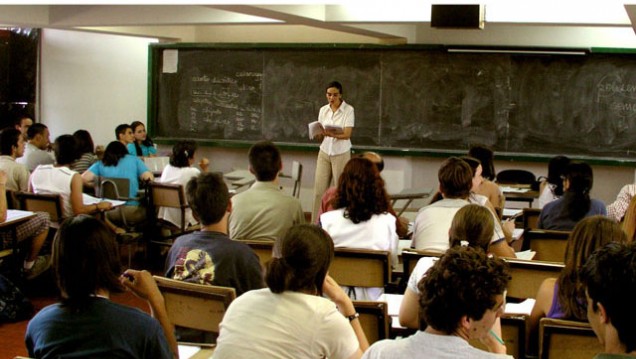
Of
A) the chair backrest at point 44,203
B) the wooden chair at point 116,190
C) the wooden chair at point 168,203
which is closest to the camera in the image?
the chair backrest at point 44,203

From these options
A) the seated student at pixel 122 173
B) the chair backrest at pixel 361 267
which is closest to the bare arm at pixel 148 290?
the chair backrest at pixel 361 267

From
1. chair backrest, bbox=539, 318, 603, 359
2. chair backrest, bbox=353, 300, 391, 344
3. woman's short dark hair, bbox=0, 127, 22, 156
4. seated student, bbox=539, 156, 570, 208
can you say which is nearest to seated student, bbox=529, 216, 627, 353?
chair backrest, bbox=539, 318, 603, 359

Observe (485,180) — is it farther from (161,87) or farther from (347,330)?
(161,87)

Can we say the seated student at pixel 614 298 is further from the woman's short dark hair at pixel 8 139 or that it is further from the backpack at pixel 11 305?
the woman's short dark hair at pixel 8 139

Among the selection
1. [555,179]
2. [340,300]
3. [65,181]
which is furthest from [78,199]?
[340,300]

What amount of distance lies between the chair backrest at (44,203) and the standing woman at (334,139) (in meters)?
3.29

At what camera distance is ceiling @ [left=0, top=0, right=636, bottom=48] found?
7.55 metres

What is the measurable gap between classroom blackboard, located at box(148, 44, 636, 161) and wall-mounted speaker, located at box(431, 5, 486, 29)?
314 cm

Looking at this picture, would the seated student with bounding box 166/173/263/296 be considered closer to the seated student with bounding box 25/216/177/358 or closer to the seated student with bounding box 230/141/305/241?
the seated student with bounding box 25/216/177/358

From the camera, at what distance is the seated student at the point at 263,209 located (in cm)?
494

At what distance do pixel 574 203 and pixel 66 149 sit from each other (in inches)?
147

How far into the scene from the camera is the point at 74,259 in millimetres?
2498

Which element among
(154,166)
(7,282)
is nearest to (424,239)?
(7,282)

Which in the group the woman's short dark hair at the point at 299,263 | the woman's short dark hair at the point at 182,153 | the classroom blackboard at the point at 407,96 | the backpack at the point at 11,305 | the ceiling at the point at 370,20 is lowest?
the backpack at the point at 11,305
